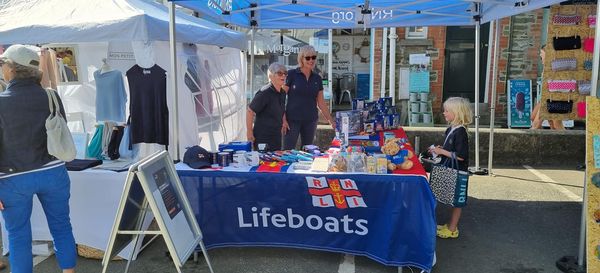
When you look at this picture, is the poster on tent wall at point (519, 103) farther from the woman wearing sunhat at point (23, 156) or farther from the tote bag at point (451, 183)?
the woman wearing sunhat at point (23, 156)

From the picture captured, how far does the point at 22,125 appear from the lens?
109 inches

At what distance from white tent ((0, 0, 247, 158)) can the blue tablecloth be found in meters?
0.64

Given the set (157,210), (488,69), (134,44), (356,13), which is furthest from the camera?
(488,69)

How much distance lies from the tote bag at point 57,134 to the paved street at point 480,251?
3.86ft

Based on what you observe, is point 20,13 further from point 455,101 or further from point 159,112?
point 455,101

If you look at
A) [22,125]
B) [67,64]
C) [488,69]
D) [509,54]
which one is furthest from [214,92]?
[509,54]

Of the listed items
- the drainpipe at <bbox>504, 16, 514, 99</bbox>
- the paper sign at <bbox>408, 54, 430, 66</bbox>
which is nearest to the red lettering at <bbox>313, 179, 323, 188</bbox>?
the paper sign at <bbox>408, 54, 430, 66</bbox>

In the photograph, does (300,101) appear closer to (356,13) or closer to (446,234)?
(356,13)

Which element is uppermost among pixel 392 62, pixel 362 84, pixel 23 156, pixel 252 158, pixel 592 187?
pixel 392 62

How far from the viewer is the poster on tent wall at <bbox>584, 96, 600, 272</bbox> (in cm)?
304

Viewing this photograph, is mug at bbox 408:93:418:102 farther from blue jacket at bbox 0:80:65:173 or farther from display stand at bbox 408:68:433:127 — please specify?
blue jacket at bbox 0:80:65:173

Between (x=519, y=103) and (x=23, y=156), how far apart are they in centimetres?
856

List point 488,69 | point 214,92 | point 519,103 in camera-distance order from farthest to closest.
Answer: point 488,69
point 519,103
point 214,92

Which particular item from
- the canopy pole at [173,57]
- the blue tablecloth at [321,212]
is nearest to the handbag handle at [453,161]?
the blue tablecloth at [321,212]
